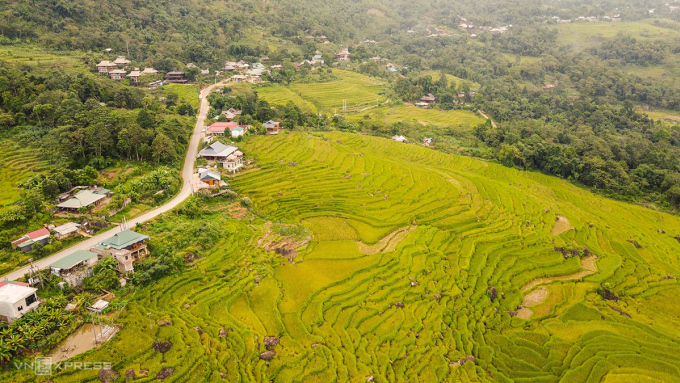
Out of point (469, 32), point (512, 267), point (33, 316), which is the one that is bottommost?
point (512, 267)

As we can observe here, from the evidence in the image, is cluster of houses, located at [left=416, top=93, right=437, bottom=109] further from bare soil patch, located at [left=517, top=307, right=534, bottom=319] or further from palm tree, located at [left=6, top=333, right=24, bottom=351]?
palm tree, located at [left=6, top=333, right=24, bottom=351]

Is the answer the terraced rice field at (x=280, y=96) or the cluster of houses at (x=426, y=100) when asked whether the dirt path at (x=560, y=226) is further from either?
the cluster of houses at (x=426, y=100)

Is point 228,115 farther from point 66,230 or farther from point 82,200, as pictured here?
point 66,230

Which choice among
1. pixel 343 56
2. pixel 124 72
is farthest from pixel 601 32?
pixel 124 72

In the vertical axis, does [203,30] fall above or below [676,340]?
above

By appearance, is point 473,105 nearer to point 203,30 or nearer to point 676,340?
point 203,30

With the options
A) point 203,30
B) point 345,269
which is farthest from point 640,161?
point 203,30
